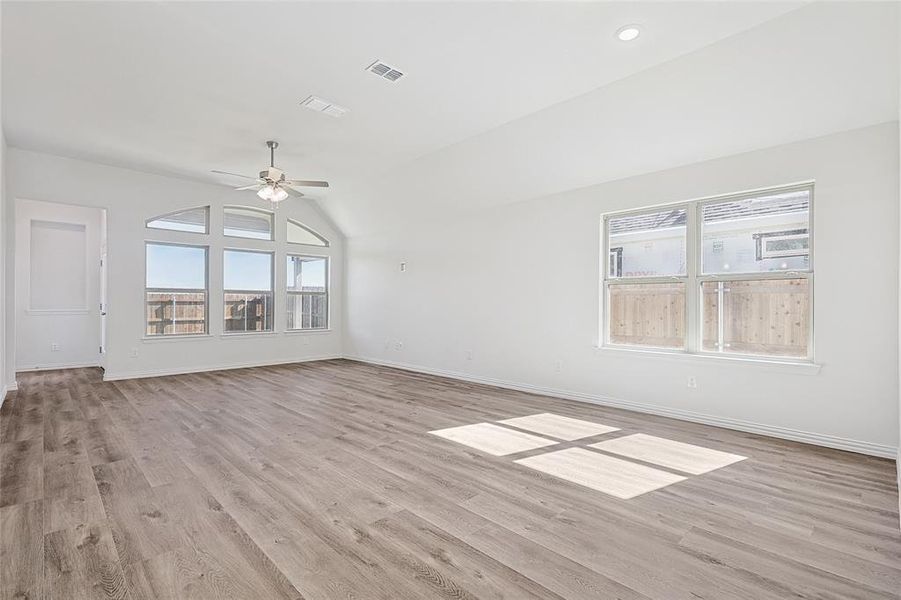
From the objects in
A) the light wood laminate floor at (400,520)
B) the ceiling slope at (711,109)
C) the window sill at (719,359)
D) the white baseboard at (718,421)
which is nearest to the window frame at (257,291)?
the light wood laminate floor at (400,520)

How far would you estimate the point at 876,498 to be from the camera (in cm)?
255

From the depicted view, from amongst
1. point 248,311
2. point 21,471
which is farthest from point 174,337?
point 21,471

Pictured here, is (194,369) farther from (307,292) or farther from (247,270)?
(307,292)

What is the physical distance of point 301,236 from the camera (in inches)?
331

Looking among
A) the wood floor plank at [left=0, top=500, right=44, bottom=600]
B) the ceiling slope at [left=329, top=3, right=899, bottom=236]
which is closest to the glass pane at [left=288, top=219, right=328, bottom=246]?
the ceiling slope at [left=329, top=3, right=899, bottom=236]

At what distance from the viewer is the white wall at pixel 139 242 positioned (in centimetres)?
578

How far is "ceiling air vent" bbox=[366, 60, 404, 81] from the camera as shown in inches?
136

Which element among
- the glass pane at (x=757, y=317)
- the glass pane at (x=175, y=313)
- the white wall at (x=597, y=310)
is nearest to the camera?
the white wall at (x=597, y=310)

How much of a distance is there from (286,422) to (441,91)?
346 cm

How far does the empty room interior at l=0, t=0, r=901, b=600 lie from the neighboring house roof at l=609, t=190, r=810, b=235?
0.08 feet

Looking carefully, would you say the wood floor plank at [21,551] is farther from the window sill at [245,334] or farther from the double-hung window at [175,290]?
the window sill at [245,334]

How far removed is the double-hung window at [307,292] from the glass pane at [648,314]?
587cm

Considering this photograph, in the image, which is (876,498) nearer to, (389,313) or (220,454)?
(220,454)

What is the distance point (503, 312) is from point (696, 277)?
2448mm
